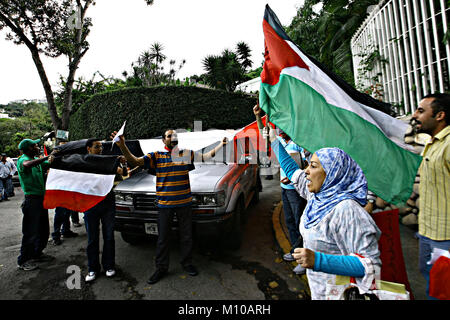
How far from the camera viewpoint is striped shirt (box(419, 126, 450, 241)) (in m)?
1.78

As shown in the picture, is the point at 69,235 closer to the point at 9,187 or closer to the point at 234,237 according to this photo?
the point at 234,237

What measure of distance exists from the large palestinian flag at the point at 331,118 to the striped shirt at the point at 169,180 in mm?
1488

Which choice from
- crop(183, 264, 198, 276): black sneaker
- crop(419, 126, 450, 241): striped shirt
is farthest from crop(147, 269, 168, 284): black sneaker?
crop(419, 126, 450, 241): striped shirt

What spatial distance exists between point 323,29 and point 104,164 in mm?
12656

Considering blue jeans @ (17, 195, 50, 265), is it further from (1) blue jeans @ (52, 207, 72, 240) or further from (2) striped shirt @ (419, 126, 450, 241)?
(2) striped shirt @ (419, 126, 450, 241)

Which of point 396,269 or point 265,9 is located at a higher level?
point 265,9

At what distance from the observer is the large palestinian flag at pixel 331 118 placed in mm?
2031

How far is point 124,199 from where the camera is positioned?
3.67 m

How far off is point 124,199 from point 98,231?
0.59m

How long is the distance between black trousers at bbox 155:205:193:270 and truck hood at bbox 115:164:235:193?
39 cm

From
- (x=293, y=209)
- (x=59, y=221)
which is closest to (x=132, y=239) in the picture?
(x=59, y=221)
